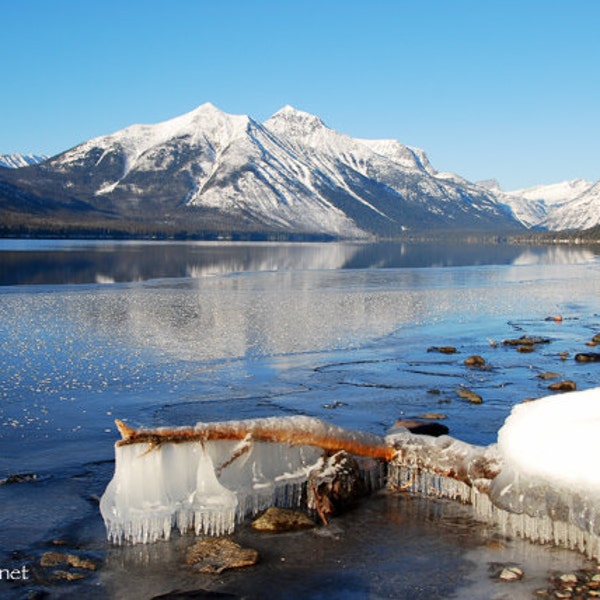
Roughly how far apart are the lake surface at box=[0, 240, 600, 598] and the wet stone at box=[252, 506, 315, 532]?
1.38ft

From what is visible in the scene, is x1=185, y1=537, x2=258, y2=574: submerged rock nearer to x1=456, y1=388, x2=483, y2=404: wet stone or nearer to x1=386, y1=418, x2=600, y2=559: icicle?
x1=386, y1=418, x2=600, y2=559: icicle

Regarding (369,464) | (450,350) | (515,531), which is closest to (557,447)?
(515,531)

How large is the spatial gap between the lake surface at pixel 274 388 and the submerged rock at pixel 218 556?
281 millimetres

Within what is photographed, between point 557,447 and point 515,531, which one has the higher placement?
point 557,447

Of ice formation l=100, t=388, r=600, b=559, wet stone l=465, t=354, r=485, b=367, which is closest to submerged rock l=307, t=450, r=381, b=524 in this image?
ice formation l=100, t=388, r=600, b=559

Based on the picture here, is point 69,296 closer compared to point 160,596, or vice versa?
point 160,596

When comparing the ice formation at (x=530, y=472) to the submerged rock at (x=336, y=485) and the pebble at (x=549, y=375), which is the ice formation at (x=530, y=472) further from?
the pebble at (x=549, y=375)

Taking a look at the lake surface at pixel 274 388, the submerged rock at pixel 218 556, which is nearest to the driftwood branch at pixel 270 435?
the lake surface at pixel 274 388

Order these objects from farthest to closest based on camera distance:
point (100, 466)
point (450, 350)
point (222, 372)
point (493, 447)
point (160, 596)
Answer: point (450, 350)
point (222, 372)
point (100, 466)
point (493, 447)
point (160, 596)

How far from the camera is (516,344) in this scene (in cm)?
4456

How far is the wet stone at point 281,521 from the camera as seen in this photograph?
699 inches

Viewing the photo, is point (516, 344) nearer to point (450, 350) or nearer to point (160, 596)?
point (450, 350)

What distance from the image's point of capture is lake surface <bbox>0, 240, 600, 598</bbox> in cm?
1598

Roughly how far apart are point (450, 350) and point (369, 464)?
75.8 feet
